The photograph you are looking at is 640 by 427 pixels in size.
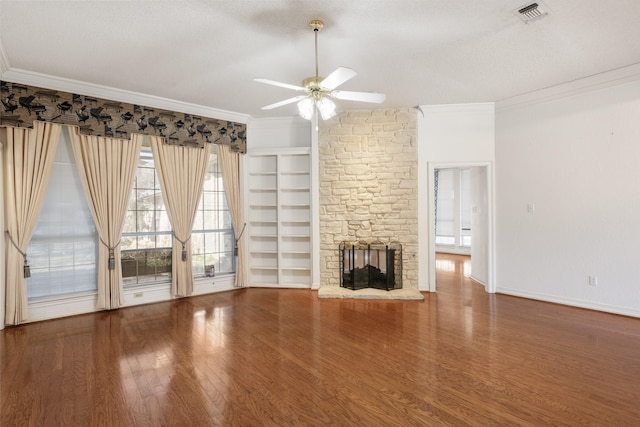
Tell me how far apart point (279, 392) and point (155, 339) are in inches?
71.0

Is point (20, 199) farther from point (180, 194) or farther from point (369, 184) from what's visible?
point (369, 184)

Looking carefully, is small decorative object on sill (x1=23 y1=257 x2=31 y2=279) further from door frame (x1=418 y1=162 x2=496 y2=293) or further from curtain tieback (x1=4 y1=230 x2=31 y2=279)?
door frame (x1=418 y1=162 x2=496 y2=293)

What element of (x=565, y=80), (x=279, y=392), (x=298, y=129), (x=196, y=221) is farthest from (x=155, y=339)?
(x=565, y=80)

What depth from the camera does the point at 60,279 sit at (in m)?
4.27

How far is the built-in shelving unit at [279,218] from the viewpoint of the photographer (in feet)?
19.3

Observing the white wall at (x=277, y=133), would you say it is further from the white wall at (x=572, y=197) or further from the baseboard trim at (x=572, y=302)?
the baseboard trim at (x=572, y=302)

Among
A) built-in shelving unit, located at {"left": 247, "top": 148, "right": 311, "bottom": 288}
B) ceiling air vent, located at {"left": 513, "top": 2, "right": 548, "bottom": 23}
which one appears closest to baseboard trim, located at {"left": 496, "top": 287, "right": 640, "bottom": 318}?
built-in shelving unit, located at {"left": 247, "top": 148, "right": 311, "bottom": 288}

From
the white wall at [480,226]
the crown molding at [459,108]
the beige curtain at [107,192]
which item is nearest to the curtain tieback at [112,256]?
the beige curtain at [107,192]

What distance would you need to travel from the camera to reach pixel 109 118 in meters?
4.50

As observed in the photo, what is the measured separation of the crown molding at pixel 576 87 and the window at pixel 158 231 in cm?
494

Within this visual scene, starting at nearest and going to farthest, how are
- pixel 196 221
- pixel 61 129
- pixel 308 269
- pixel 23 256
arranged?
pixel 23 256
pixel 61 129
pixel 196 221
pixel 308 269

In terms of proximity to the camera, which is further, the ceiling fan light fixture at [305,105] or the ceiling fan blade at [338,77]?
the ceiling fan light fixture at [305,105]

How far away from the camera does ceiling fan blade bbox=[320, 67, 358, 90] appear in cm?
250

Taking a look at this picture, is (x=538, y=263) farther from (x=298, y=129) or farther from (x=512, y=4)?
(x=298, y=129)
